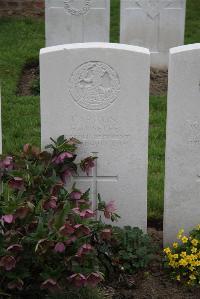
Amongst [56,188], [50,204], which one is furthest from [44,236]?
[56,188]

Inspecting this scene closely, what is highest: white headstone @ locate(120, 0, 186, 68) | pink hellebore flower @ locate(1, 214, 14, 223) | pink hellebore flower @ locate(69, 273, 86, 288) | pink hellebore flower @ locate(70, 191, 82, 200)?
white headstone @ locate(120, 0, 186, 68)

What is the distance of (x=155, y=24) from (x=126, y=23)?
42 centimetres

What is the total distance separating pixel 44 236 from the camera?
3602 mm

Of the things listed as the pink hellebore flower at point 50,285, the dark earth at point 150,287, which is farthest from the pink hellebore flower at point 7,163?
the dark earth at point 150,287

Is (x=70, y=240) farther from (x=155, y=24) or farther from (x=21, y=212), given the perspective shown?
(x=155, y=24)

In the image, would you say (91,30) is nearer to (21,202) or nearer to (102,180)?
(102,180)

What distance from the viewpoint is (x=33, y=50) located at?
32.4ft

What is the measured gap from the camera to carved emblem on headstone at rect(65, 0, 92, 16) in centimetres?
881

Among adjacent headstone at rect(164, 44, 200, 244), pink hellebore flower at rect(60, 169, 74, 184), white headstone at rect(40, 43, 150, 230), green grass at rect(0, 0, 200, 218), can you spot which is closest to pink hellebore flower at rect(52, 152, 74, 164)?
pink hellebore flower at rect(60, 169, 74, 184)

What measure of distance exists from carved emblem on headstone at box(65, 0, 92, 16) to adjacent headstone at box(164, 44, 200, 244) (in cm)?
457

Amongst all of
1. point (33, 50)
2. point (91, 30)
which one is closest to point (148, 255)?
point (91, 30)

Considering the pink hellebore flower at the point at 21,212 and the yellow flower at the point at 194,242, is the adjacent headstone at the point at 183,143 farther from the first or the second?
→ the pink hellebore flower at the point at 21,212

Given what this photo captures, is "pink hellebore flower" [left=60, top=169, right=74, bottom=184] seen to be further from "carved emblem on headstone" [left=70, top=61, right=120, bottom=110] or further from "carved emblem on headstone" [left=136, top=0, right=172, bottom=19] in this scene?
"carved emblem on headstone" [left=136, top=0, right=172, bottom=19]

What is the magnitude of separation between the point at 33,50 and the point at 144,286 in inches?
238
